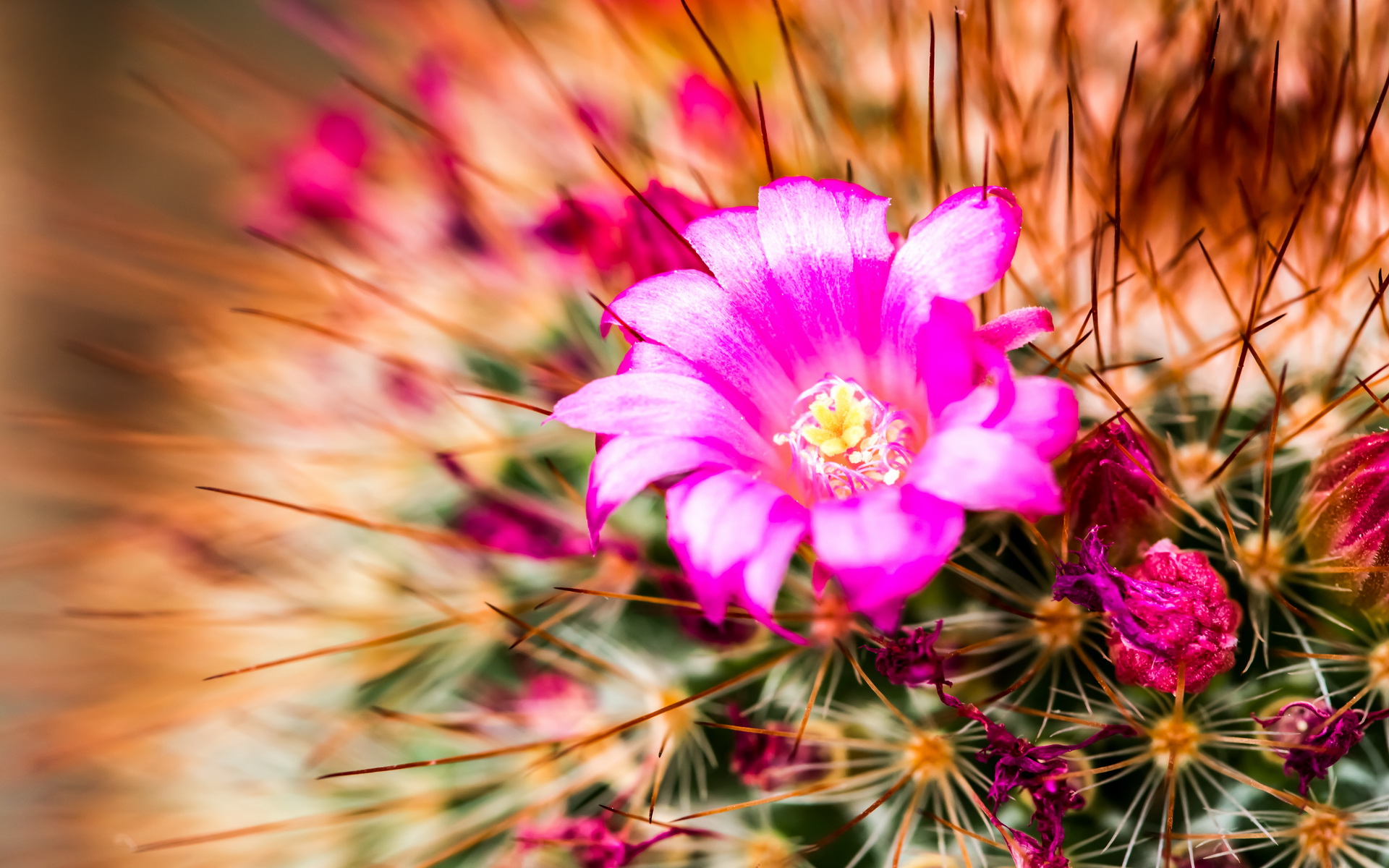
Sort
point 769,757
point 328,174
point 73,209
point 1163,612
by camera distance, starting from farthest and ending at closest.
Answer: point 73,209, point 328,174, point 769,757, point 1163,612

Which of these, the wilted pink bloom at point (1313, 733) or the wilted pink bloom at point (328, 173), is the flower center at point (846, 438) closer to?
the wilted pink bloom at point (1313, 733)

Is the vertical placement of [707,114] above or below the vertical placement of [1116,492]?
above

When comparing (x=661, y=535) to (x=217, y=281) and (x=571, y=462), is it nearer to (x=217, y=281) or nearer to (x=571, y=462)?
(x=571, y=462)

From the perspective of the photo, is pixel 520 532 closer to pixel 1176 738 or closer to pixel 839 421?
pixel 839 421

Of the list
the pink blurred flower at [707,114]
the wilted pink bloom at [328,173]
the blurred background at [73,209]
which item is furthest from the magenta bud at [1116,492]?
the blurred background at [73,209]

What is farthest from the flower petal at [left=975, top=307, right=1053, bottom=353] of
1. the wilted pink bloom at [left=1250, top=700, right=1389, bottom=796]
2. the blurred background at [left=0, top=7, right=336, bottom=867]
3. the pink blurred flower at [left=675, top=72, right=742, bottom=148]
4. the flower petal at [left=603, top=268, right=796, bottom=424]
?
the blurred background at [left=0, top=7, right=336, bottom=867]

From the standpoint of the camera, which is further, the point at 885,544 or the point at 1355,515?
the point at 1355,515

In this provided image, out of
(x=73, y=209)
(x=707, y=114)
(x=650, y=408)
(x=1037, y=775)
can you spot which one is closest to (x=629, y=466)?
(x=650, y=408)
